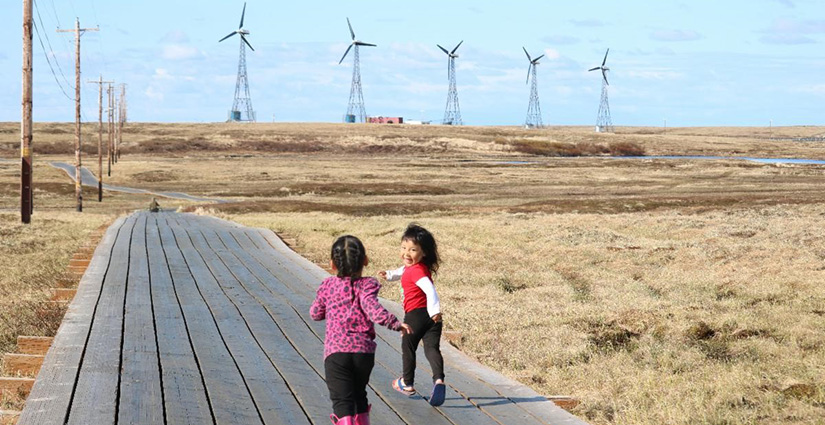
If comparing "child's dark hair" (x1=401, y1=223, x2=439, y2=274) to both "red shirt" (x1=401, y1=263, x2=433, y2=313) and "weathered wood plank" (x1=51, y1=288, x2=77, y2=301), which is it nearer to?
"red shirt" (x1=401, y1=263, x2=433, y2=313)

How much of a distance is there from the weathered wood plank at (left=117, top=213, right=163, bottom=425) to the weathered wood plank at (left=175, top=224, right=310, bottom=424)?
2.62 ft

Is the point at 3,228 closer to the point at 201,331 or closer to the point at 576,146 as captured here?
the point at 201,331

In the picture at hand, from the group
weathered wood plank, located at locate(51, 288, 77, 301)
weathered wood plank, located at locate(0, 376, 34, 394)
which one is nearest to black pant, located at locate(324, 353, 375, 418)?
weathered wood plank, located at locate(0, 376, 34, 394)

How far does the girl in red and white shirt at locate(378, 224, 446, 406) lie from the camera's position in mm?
8219

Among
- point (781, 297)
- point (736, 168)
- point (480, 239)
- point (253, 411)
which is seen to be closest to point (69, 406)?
point (253, 411)

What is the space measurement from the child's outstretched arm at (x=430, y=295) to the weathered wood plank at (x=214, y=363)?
68.5 inches

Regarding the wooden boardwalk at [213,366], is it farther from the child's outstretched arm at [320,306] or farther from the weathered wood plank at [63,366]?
the child's outstretched arm at [320,306]

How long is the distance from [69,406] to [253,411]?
1418 mm

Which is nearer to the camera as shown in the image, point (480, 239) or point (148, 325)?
point (148, 325)

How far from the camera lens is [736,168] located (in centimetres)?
9675

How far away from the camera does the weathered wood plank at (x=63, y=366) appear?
274 inches

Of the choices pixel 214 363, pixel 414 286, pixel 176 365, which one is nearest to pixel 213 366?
pixel 214 363

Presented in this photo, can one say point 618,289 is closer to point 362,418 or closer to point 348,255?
point 362,418

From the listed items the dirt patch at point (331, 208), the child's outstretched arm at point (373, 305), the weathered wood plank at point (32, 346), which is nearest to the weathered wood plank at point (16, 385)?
the weathered wood plank at point (32, 346)
